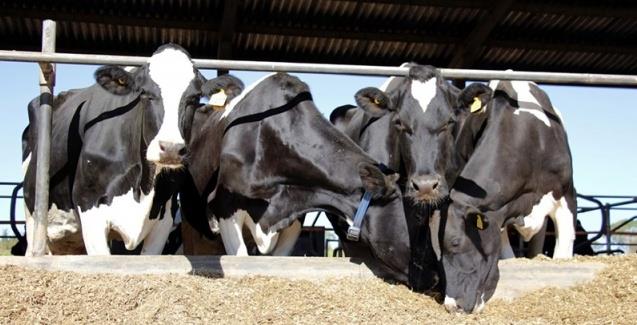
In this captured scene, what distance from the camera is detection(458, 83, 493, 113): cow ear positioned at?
6.72 metres

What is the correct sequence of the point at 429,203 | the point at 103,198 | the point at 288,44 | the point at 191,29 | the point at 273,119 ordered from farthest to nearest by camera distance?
the point at 288,44 → the point at 191,29 → the point at 273,119 → the point at 103,198 → the point at 429,203

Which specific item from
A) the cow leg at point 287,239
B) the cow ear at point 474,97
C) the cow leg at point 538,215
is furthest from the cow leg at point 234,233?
the cow leg at point 538,215

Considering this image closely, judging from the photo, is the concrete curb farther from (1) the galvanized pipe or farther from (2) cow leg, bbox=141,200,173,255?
(1) the galvanized pipe

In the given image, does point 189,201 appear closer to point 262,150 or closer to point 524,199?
point 262,150

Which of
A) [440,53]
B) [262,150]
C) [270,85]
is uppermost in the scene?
[440,53]

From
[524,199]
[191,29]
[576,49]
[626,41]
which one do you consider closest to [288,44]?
[191,29]

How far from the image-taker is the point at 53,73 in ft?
20.6

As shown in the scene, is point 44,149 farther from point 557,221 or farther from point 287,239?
point 557,221

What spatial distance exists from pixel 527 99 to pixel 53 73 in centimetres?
410

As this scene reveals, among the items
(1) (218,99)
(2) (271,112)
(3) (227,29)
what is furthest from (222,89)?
(3) (227,29)

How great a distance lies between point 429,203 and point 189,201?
254 centimetres

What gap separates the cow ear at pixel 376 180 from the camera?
21.0 feet

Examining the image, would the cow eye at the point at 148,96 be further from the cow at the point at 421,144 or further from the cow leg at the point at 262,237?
the cow at the point at 421,144

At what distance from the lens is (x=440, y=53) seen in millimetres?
13125
